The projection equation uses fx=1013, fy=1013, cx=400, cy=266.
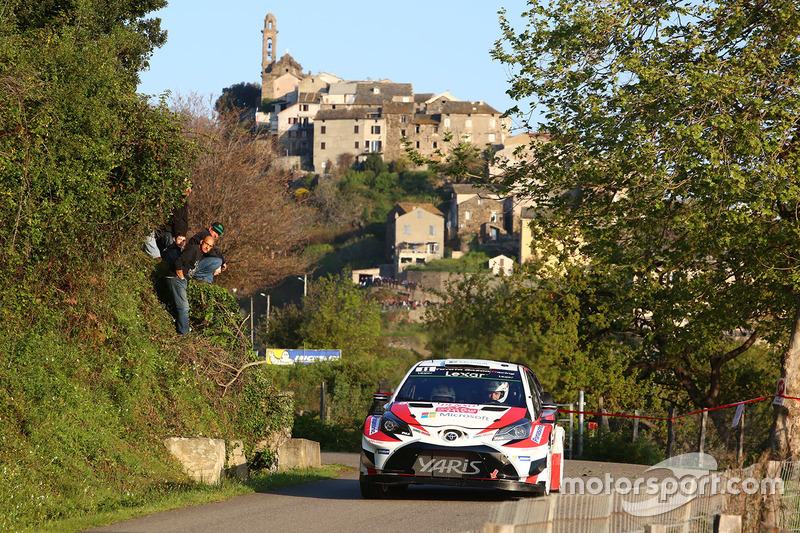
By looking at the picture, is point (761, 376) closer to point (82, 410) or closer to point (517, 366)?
point (517, 366)

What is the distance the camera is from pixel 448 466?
11.3 metres

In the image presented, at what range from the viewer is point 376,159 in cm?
15912

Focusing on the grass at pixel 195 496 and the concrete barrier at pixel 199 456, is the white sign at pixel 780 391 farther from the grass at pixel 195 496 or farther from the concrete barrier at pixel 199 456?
the concrete barrier at pixel 199 456

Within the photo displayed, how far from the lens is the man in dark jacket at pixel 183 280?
15.0 m

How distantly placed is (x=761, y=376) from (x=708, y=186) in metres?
20.3

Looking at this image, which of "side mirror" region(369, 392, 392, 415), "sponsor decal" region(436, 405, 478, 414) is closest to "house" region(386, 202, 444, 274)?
"side mirror" region(369, 392, 392, 415)

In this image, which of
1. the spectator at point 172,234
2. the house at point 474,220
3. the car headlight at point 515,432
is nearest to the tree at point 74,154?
the spectator at point 172,234

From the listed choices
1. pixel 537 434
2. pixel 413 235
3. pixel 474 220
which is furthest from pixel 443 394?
pixel 474 220

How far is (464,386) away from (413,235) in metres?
120

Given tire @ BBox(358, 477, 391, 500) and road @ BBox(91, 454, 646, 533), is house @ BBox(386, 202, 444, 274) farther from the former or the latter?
tire @ BBox(358, 477, 391, 500)

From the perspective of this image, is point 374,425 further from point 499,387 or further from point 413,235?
point 413,235

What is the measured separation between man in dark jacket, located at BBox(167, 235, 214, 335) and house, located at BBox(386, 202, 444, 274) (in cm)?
11367

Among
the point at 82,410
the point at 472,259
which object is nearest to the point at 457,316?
the point at 82,410

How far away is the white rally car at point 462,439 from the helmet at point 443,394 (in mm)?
12
